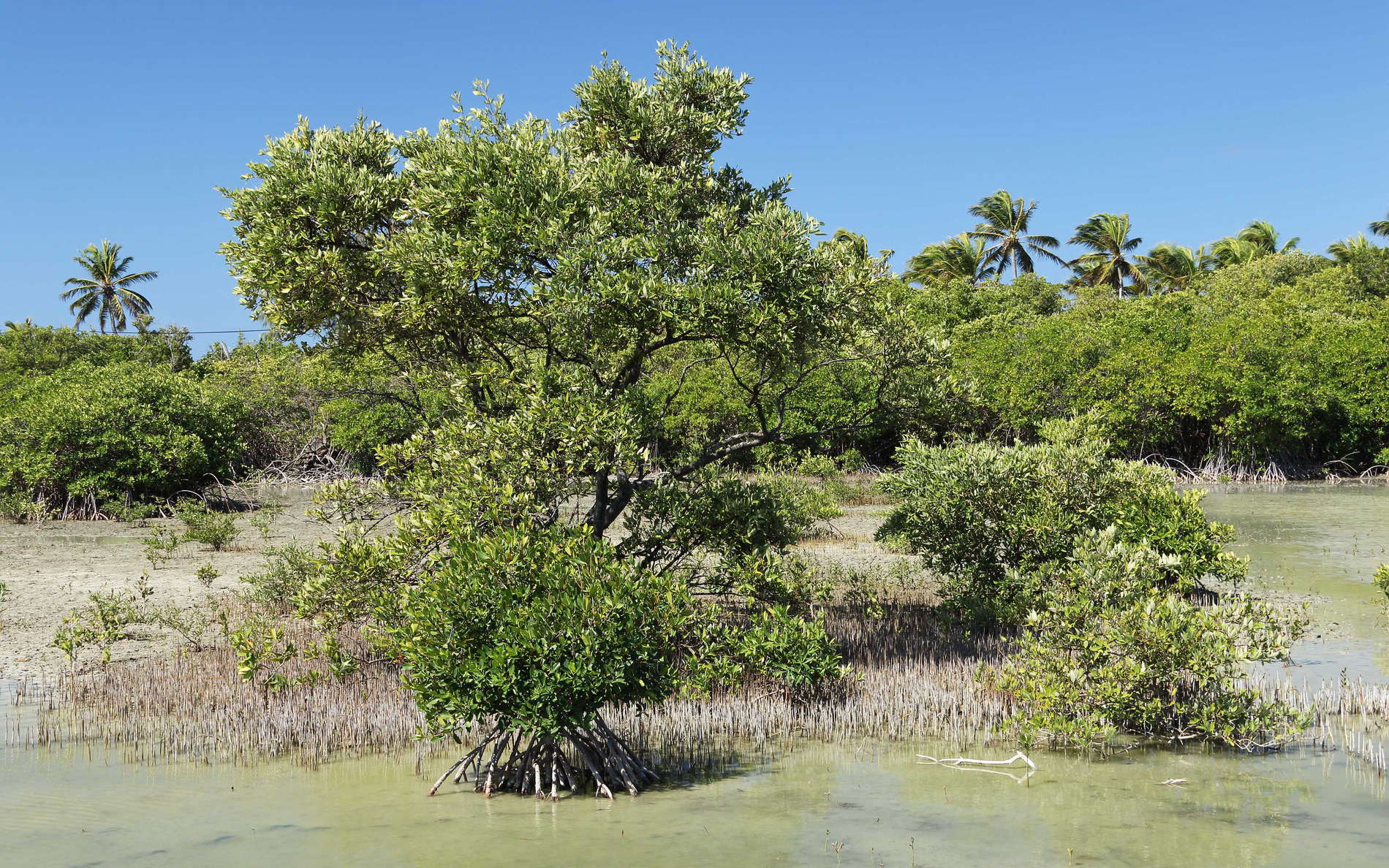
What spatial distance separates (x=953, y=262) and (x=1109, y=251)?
34.9 ft

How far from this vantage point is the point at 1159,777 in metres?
8.02

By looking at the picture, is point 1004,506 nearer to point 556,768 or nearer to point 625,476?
point 625,476

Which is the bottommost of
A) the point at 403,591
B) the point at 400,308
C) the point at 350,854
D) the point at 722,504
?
the point at 350,854

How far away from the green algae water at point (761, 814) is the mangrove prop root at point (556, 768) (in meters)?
0.15

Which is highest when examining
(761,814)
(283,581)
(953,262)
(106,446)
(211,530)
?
(953,262)

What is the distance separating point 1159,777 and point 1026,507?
13.8 feet

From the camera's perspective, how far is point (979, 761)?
26.8 feet

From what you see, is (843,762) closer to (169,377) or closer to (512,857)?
(512,857)

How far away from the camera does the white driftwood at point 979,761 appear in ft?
26.3

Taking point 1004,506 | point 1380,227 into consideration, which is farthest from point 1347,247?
point 1004,506

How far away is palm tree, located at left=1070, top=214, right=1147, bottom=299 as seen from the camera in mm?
64312

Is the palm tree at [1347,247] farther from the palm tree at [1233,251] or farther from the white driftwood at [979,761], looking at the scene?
the white driftwood at [979,761]

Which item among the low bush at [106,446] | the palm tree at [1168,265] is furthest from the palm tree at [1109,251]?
the low bush at [106,446]

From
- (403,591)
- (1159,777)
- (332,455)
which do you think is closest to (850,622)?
(1159,777)
